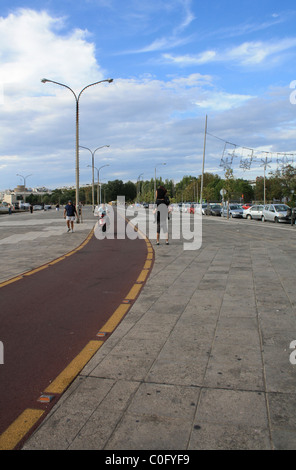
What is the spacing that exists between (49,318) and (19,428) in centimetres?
256

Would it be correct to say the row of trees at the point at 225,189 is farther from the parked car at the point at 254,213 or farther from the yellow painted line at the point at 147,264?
the yellow painted line at the point at 147,264

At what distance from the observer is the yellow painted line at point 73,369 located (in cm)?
327

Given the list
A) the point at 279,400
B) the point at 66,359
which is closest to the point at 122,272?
the point at 66,359

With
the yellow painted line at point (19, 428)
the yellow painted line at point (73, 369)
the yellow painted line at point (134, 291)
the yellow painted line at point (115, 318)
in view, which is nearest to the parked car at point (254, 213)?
the yellow painted line at point (134, 291)

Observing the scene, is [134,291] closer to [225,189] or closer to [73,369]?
[73,369]

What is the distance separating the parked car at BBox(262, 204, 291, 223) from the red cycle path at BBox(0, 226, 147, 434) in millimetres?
21271

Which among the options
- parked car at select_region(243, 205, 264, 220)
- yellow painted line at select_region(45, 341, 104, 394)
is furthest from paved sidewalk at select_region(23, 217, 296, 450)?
parked car at select_region(243, 205, 264, 220)

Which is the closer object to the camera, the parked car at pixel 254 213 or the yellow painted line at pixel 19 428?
the yellow painted line at pixel 19 428

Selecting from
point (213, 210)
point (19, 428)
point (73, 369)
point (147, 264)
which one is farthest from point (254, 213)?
point (19, 428)

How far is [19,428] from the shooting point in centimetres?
270

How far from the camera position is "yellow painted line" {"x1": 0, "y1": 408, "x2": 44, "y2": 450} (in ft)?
8.32

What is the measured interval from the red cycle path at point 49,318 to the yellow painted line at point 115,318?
0.08m

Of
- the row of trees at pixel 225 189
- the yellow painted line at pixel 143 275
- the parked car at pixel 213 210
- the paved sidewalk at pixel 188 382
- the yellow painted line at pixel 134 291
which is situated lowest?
the yellow painted line at pixel 143 275

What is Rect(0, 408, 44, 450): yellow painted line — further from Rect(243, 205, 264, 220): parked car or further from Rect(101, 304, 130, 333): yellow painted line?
Rect(243, 205, 264, 220): parked car
